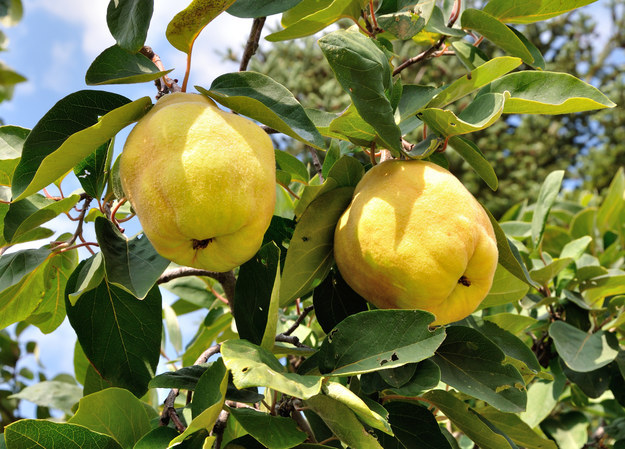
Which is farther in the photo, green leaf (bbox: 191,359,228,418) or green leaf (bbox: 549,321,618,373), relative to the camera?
→ green leaf (bbox: 549,321,618,373)

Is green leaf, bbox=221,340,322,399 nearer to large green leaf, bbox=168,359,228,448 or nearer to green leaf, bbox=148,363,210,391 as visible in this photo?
large green leaf, bbox=168,359,228,448

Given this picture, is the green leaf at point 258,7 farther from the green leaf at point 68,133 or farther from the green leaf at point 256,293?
the green leaf at point 256,293

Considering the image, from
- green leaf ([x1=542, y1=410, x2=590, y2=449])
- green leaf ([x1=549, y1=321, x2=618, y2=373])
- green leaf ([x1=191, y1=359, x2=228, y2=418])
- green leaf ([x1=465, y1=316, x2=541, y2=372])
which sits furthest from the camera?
green leaf ([x1=542, y1=410, x2=590, y2=449])

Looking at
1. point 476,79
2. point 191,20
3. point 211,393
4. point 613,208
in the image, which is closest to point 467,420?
point 211,393

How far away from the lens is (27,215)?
109cm

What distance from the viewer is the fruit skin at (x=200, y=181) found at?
0.76m

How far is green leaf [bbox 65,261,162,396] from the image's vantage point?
1062 mm

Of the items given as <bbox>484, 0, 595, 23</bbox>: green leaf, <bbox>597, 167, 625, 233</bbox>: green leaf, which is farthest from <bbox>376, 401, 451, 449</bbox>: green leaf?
<bbox>597, 167, 625, 233</bbox>: green leaf

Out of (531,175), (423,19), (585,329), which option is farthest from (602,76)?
(423,19)

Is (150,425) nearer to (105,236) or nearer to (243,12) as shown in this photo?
(105,236)

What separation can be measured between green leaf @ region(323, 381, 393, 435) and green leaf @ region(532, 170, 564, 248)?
1.15m

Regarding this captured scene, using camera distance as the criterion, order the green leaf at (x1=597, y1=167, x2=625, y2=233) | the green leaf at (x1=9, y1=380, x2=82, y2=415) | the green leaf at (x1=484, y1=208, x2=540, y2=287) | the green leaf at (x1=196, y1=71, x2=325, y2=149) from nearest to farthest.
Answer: the green leaf at (x1=196, y1=71, x2=325, y2=149) → the green leaf at (x1=484, y1=208, x2=540, y2=287) → the green leaf at (x1=9, y1=380, x2=82, y2=415) → the green leaf at (x1=597, y1=167, x2=625, y2=233)

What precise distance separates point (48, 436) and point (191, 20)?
0.61 metres

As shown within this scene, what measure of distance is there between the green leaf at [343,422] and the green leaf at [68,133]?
0.46 m
